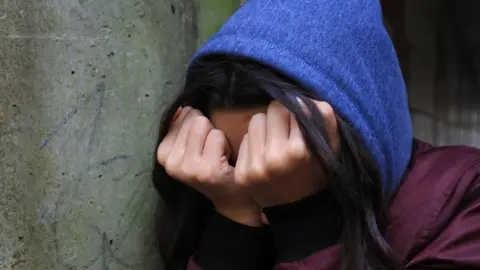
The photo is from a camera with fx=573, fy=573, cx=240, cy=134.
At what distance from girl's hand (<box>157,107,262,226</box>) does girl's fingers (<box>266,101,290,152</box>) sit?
88mm

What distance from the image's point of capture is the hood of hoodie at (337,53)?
80 centimetres

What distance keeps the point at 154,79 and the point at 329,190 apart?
32 centimetres

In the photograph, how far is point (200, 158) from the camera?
2.68ft

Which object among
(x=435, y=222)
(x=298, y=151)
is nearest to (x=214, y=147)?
(x=298, y=151)

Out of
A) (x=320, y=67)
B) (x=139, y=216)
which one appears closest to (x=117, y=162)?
(x=139, y=216)

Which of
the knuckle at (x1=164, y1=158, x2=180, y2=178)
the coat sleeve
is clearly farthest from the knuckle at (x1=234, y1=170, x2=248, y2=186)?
the coat sleeve

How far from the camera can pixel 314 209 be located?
0.84 m

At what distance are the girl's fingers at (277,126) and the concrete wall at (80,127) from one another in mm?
220

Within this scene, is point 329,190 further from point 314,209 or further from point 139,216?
point 139,216

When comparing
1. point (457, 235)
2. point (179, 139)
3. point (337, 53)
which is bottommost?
point (457, 235)

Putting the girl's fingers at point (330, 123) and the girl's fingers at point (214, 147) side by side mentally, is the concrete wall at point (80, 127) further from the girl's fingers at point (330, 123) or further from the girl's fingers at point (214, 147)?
the girl's fingers at point (330, 123)

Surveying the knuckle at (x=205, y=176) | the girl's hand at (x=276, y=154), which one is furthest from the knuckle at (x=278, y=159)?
the knuckle at (x=205, y=176)

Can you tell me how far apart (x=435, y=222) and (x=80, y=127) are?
51cm

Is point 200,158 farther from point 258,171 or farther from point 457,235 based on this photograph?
point 457,235
